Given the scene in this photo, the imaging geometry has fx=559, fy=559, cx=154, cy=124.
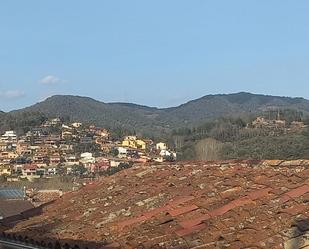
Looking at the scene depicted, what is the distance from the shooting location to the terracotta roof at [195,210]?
5871 millimetres

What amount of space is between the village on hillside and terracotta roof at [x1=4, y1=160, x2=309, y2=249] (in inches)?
3872

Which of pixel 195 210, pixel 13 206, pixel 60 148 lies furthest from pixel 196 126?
pixel 195 210

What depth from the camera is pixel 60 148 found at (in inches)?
5640

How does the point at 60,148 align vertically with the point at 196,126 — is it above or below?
below

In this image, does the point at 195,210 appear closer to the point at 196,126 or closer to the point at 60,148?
the point at 196,126

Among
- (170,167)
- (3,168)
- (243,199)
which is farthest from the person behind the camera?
(3,168)

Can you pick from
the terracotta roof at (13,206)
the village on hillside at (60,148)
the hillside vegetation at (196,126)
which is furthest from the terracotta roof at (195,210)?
the village on hillside at (60,148)

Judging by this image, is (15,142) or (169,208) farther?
(15,142)

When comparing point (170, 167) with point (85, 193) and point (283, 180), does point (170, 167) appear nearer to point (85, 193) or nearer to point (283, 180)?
point (85, 193)

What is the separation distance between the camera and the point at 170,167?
10719mm

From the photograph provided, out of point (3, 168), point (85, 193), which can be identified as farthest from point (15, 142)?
point (85, 193)

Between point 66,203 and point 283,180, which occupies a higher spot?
point 283,180

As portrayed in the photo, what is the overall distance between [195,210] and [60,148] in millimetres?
138465

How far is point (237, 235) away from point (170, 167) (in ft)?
16.3
